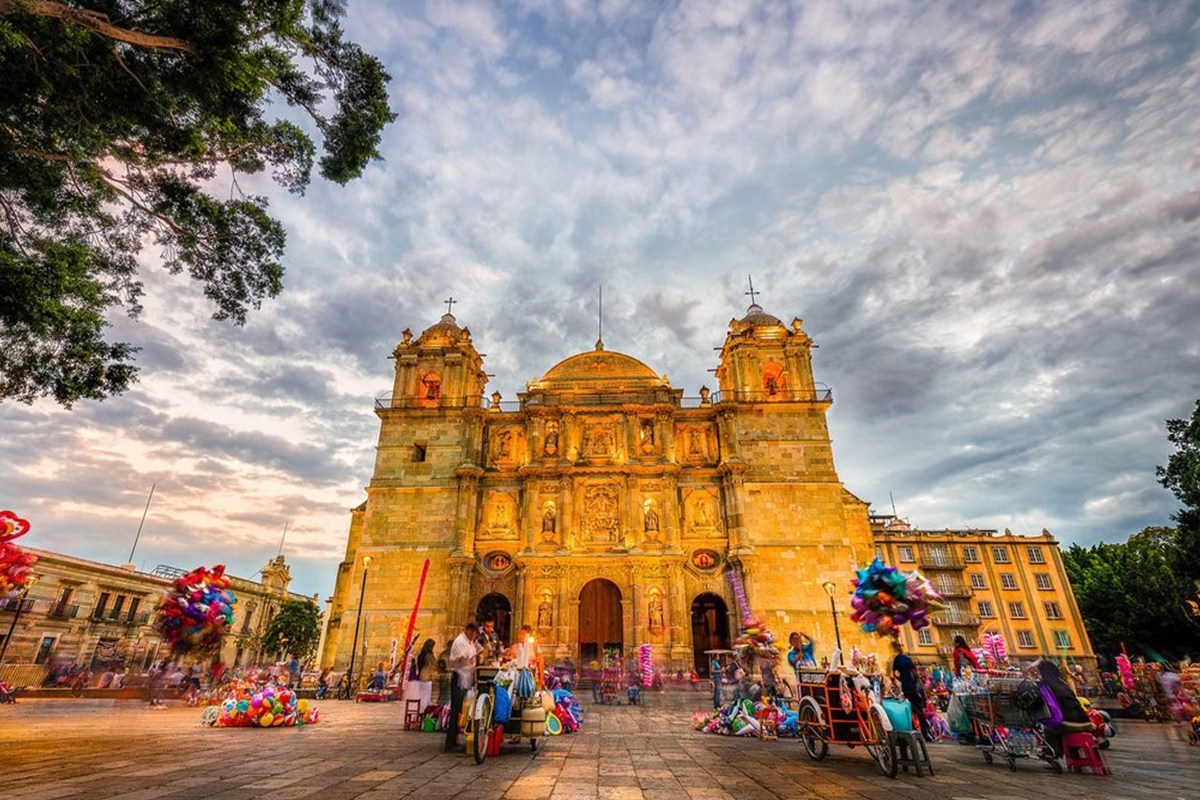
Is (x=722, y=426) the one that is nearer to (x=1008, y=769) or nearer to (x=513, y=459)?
(x=513, y=459)

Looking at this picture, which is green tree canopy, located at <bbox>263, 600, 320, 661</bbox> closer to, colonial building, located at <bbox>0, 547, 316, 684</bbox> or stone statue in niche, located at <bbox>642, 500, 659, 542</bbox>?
colonial building, located at <bbox>0, 547, 316, 684</bbox>

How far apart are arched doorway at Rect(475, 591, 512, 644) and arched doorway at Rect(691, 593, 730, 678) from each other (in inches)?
347

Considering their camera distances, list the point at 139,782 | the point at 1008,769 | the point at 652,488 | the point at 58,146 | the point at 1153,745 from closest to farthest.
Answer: the point at 139,782
the point at 1008,769
the point at 58,146
the point at 1153,745
the point at 652,488

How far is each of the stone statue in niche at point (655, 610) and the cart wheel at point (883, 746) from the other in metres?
17.5

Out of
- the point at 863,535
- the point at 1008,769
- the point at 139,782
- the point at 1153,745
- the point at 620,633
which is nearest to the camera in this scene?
the point at 139,782

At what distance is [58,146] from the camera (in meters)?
8.74

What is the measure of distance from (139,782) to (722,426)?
25.0 m

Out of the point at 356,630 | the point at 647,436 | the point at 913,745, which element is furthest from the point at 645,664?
the point at 913,745

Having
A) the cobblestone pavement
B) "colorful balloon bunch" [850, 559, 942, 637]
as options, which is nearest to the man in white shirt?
the cobblestone pavement

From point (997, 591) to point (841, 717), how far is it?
4024 centimetres

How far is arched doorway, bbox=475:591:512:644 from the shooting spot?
25.4 metres

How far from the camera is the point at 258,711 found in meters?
10.2

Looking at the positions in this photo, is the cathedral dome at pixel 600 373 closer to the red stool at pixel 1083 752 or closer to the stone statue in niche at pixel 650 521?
the stone statue in niche at pixel 650 521

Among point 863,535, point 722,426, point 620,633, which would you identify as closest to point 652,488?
point 722,426
